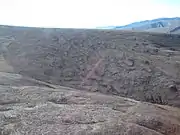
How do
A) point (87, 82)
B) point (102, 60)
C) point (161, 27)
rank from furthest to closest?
1. point (161, 27)
2. point (102, 60)
3. point (87, 82)

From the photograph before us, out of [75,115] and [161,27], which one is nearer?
[75,115]

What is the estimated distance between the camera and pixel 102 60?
2442 cm

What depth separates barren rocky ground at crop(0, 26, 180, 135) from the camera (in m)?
10.9

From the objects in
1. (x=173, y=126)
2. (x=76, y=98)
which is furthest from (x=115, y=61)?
(x=173, y=126)

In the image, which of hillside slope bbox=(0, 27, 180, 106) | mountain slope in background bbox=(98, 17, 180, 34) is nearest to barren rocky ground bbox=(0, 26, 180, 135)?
hillside slope bbox=(0, 27, 180, 106)

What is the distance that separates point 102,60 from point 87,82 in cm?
303

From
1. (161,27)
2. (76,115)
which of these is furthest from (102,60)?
(161,27)

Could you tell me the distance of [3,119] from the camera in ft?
36.1

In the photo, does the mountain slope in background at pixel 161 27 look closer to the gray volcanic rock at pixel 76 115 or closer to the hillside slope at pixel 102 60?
the hillside slope at pixel 102 60

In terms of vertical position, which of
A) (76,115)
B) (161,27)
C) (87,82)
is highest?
(161,27)

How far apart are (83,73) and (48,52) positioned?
5.12 meters

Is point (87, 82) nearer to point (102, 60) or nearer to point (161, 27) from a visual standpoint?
point (102, 60)

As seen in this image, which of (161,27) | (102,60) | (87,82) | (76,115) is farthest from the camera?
(161,27)

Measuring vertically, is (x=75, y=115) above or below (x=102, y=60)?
below
